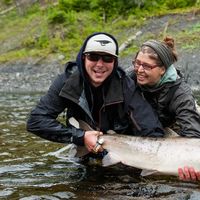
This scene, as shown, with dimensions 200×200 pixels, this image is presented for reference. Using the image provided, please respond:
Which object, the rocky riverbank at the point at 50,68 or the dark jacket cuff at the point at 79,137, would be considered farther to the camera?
the rocky riverbank at the point at 50,68

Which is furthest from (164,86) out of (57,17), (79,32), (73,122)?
(57,17)

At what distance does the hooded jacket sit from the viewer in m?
5.88

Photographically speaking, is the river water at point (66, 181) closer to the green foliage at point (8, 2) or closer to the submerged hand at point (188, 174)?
the submerged hand at point (188, 174)

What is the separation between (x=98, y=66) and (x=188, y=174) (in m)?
1.56

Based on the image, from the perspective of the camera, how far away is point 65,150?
777 centimetres

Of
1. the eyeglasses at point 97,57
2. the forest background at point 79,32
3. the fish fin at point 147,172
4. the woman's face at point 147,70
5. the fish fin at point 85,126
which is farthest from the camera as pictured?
the forest background at point 79,32

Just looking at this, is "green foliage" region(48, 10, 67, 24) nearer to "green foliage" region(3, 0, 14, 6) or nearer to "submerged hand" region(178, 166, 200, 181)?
"green foliage" region(3, 0, 14, 6)

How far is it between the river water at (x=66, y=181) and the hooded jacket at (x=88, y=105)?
523 mm

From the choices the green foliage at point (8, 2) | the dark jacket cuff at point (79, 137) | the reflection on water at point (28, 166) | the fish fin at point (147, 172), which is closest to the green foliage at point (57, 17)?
the green foliage at point (8, 2)

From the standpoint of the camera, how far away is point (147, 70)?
240 inches

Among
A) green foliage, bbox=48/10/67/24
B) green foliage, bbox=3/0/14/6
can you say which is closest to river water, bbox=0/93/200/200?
green foliage, bbox=48/10/67/24

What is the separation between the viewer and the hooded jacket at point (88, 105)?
19.3ft

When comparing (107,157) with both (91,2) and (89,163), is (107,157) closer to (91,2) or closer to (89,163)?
(89,163)

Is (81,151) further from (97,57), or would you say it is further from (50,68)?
(50,68)
